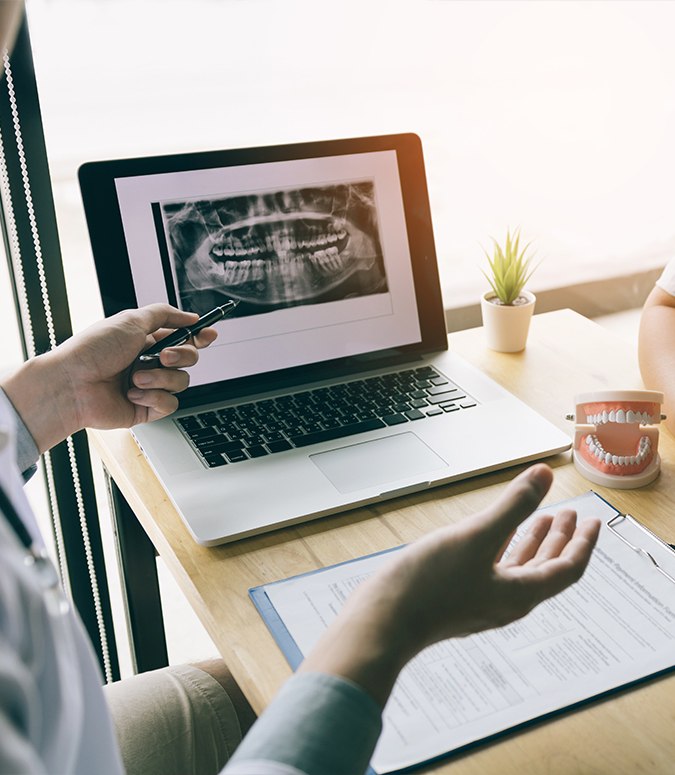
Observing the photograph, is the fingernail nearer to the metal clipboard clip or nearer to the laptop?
the laptop

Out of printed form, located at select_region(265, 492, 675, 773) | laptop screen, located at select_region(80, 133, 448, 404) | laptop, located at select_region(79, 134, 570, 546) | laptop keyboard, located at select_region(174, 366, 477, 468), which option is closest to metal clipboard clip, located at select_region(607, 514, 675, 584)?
printed form, located at select_region(265, 492, 675, 773)

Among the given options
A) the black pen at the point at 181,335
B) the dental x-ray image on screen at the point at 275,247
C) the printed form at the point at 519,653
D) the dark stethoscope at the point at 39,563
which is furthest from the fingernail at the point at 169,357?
the dark stethoscope at the point at 39,563

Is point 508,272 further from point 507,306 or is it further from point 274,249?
point 274,249

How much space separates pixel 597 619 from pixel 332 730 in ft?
1.00

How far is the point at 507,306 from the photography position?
126cm

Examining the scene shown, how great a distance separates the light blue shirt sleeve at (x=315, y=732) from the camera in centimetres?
53

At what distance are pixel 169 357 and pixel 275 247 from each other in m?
0.24

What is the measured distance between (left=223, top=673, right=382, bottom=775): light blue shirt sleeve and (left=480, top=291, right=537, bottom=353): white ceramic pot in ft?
2.64

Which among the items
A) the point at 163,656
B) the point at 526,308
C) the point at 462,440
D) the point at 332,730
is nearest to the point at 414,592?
the point at 332,730

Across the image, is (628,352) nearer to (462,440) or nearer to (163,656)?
(462,440)

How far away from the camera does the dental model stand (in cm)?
93

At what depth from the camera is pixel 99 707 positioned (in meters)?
0.59

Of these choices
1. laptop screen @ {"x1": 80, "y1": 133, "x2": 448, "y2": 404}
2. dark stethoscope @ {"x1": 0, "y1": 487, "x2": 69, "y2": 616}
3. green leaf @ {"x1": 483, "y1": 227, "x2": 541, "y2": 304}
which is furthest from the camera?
green leaf @ {"x1": 483, "y1": 227, "x2": 541, "y2": 304}

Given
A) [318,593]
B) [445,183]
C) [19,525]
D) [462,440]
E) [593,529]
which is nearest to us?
[19,525]
